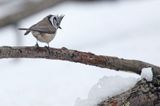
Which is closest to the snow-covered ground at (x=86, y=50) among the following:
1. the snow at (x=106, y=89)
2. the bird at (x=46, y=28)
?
the snow at (x=106, y=89)

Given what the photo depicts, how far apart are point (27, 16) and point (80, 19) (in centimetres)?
67

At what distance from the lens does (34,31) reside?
6.56 ft

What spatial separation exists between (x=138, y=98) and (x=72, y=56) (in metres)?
0.26

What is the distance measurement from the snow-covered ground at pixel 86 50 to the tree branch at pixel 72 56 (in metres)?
0.04

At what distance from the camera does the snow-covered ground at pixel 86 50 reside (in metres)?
2.43

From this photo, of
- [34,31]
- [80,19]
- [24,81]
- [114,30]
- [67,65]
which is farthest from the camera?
[80,19]

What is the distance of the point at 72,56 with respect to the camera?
2045 mm

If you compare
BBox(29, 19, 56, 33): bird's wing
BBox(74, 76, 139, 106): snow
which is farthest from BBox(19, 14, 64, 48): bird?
BBox(74, 76, 139, 106): snow

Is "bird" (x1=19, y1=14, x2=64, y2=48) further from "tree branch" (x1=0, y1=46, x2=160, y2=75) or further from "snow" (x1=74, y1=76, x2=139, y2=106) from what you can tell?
"snow" (x1=74, y1=76, x2=139, y2=106)

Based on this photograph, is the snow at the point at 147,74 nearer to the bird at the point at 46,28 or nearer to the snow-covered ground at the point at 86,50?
the snow-covered ground at the point at 86,50

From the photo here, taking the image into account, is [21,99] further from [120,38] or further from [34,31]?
[120,38]

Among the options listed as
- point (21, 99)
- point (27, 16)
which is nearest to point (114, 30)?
point (27, 16)

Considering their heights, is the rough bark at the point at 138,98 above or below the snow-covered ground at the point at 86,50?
below

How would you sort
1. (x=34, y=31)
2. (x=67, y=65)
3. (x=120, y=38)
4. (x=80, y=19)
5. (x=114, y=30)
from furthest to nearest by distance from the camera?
(x=80, y=19) < (x=114, y=30) < (x=120, y=38) < (x=67, y=65) < (x=34, y=31)
